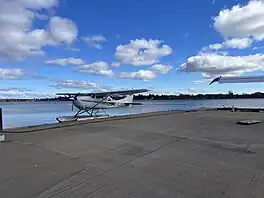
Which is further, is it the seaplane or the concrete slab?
the seaplane

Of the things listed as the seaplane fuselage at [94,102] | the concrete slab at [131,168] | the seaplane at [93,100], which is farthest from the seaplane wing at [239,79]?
the concrete slab at [131,168]

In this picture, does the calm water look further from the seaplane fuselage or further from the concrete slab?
the concrete slab

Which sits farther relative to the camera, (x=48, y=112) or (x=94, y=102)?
(x=48, y=112)

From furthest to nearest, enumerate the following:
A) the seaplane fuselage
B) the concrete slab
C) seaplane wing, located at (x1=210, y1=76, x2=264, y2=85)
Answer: the seaplane fuselage → seaplane wing, located at (x1=210, y1=76, x2=264, y2=85) → the concrete slab

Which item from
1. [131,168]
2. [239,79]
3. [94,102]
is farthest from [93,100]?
[131,168]

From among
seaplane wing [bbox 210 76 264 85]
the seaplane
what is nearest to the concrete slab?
seaplane wing [bbox 210 76 264 85]

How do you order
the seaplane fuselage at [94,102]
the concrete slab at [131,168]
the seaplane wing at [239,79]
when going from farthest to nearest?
the seaplane fuselage at [94,102] → the seaplane wing at [239,79] → the concrete slab at [131,168]

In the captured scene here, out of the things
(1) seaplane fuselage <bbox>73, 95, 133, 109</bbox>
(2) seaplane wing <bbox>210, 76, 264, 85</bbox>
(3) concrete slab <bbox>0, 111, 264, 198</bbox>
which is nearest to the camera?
(3) concrete slab <bbox>0, 111, 264, 198</bbox>

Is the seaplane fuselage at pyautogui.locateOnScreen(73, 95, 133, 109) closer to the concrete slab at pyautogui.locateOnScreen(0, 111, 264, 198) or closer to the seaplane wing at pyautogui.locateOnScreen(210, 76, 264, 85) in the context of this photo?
the seaplane wing at pyautogui.locateOnScreen(210, 76, 264, 85)

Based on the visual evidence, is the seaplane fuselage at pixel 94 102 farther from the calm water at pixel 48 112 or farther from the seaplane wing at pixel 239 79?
the seaplane wing at pixel 239 79

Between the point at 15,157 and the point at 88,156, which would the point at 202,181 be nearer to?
the point at 88,156

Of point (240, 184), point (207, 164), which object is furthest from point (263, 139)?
point (240, 184)

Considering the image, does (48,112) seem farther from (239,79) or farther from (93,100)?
(239,79)

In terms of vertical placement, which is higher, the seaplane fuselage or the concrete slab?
the seaplane fuselage
